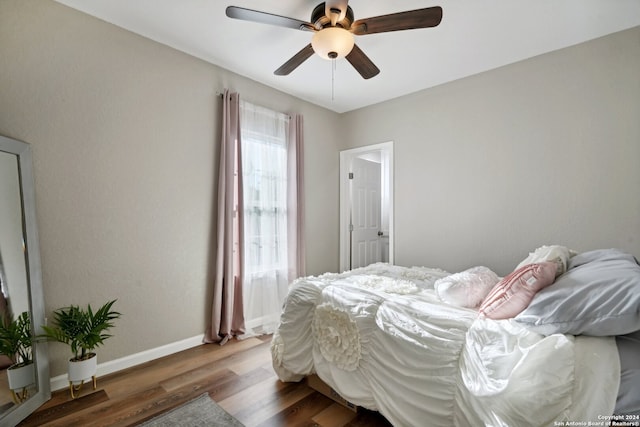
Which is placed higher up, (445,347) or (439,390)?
(445,347)

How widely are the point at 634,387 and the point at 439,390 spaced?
0.68 m

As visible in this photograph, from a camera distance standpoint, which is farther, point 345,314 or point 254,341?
point 254,341

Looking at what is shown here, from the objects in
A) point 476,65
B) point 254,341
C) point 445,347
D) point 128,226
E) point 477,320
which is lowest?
point 254,341

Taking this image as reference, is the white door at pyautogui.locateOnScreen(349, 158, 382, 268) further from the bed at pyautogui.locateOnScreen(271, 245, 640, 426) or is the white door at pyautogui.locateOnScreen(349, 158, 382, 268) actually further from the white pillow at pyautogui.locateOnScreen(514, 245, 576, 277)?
the white pillow at pyautogui.locateOnScreen(514, 245, 576, 277)

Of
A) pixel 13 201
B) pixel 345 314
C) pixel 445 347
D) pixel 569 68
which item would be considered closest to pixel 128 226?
pixel 13 201

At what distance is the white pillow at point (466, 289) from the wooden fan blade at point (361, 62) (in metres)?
1.61

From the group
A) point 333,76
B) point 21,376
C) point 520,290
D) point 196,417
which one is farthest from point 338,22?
point 21,376

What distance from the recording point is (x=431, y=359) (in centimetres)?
139

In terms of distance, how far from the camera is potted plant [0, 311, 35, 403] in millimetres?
1681

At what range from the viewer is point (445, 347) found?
1364mm

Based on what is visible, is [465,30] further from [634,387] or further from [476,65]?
[634,387]

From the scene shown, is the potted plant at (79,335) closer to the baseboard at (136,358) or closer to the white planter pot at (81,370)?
the white planter pot at (81,370)

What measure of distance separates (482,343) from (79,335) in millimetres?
2433

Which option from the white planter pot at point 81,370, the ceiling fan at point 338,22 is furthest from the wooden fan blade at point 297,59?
the white planter pot at point 81,370
